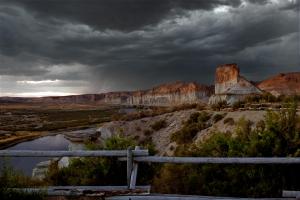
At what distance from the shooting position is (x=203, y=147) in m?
10.2

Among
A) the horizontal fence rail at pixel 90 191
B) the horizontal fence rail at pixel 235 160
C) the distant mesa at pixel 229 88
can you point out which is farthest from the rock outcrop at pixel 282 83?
the horizontal fence rail at pixel 90 191

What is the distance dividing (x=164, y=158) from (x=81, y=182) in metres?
2.77

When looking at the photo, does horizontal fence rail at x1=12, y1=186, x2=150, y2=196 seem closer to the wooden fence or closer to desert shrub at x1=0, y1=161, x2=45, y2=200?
the wooden fence

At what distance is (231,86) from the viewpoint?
199 feet

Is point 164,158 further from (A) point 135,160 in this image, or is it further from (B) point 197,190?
(B) point 197,190

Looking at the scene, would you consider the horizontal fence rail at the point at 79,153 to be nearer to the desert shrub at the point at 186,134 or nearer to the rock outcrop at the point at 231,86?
the desert shrub at the point at 186,134

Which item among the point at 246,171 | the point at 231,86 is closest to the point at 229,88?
the point at 231,86

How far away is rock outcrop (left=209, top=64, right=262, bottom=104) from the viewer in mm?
53312

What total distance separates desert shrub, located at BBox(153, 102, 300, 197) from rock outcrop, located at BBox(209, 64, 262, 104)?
3866cm

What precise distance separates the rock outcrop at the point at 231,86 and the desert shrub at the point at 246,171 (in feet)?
127

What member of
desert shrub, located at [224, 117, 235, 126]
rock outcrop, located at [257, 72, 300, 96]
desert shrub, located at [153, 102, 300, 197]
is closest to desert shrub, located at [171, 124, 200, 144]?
desert shrub, located at [224, 117, 235, 126]

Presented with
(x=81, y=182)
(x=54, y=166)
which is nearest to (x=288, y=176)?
(x=81, y=182)

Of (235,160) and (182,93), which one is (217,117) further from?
(182,93)

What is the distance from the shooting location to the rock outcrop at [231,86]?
53312 millimetres
